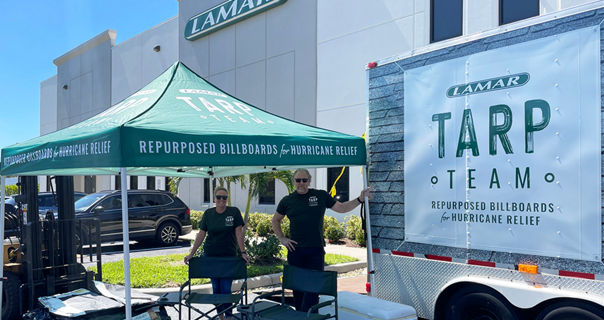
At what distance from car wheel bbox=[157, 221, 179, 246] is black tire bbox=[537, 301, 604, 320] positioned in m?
10.9

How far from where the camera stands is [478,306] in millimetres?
4316

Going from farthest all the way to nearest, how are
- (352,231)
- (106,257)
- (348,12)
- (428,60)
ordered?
(348,12) < (352,231) < (106,257) < (428,60)

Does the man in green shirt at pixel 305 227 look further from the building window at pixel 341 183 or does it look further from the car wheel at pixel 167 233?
the car wheel at pixel 167 233

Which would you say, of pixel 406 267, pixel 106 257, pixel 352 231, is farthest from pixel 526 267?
pixel 106 257

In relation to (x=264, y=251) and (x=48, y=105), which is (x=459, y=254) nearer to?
(x=264, y=251)

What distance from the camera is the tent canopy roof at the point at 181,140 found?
3.91m

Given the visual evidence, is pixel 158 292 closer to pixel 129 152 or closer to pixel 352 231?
pixel 129 152

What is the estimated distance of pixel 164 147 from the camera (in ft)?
13.1

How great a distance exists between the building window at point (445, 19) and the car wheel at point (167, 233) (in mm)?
8369

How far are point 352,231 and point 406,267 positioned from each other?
7.92 meters

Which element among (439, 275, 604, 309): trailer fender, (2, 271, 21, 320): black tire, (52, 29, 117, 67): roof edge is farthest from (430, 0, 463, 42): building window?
(52, 29, 117, 67): roof edge

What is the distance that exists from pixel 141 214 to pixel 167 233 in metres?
0.93

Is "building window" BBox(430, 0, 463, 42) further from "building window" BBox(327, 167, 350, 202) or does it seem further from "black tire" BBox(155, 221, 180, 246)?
"black tire" BBox(155, 221, 180, 246)

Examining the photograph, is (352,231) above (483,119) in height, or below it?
below
